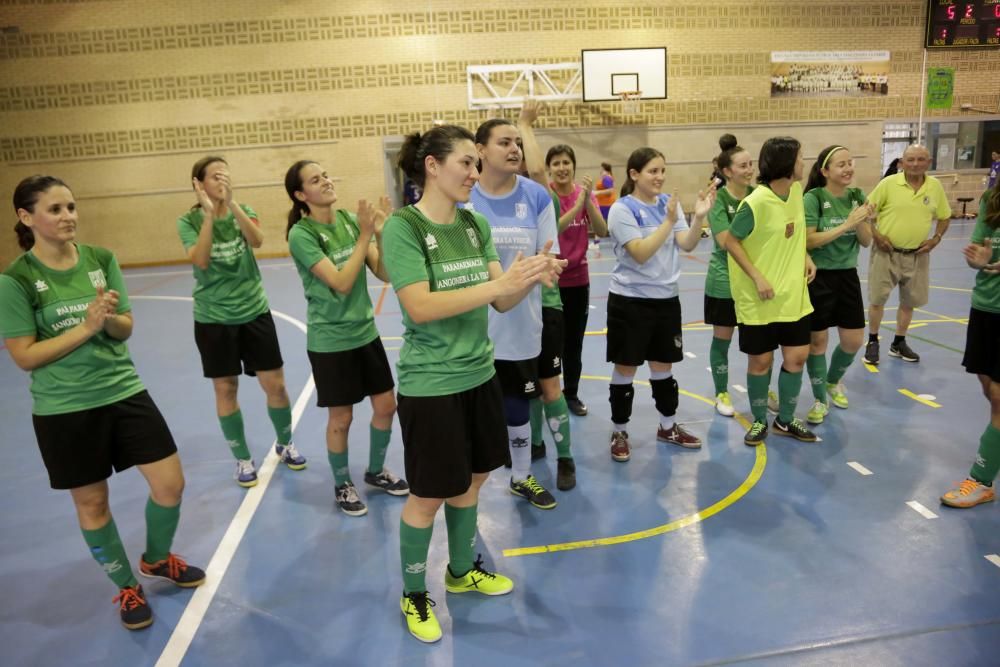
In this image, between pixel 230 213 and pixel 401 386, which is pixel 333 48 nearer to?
pixel 230 213

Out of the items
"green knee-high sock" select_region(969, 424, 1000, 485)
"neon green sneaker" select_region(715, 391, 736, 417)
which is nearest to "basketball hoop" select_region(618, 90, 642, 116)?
"neon green sneaker" select_region(715, 391, 736, 417)

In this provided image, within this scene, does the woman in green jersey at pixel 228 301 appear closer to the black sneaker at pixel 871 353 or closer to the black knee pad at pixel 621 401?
the black knee pad at pixel 621 401

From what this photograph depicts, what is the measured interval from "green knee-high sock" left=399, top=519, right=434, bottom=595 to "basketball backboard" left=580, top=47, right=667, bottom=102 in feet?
51.1

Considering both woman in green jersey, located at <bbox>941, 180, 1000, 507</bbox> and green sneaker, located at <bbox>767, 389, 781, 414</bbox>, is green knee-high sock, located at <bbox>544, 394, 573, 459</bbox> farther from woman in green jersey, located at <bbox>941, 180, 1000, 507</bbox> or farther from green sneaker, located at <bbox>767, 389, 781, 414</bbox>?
woman in green jersey, located at <bbox>941, 180, 1000, 507</bbox>

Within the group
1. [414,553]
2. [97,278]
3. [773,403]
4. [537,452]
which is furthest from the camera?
[773,403]

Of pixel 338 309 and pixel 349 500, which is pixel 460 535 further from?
pixel 338 309

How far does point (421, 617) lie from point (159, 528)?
142 cm

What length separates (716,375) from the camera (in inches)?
210

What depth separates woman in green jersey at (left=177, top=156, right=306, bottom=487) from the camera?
4238 millimetres

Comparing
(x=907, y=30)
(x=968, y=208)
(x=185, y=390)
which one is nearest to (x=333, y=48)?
(x=185, y=390)

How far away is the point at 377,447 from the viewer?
166 inches

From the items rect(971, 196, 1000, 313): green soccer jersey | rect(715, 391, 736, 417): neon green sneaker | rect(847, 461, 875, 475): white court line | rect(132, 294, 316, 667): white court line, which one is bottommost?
rect(132, 294, 316, 667): white court line

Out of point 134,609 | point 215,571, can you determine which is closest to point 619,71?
point 215,571

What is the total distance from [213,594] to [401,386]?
1.61 m
